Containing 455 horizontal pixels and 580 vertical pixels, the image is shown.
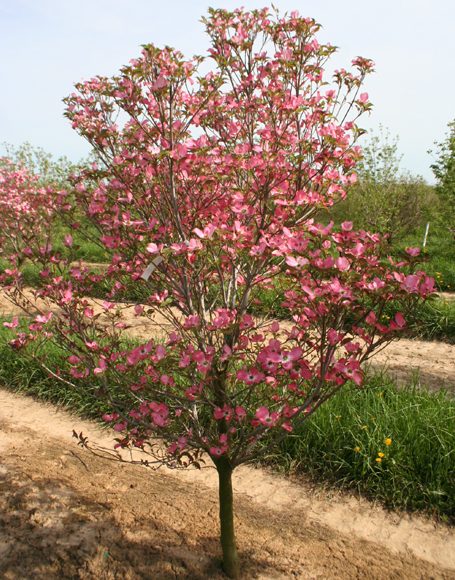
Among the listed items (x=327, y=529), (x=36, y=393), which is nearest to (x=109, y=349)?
(x=327, y=529)

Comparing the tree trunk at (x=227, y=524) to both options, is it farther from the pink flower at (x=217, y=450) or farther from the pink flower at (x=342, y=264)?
the pink flower at (x=342, y=264)

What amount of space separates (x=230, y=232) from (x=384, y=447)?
2.15 meters

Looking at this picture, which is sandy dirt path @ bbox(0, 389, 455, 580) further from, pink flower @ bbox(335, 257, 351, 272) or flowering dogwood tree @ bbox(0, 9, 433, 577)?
pink flower @ bbox(335, 257, 351, 272)

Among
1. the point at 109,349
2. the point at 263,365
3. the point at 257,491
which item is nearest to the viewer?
the point at 263,365

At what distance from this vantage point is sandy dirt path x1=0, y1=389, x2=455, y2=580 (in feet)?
8.36

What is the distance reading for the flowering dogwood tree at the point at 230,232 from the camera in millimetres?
1852

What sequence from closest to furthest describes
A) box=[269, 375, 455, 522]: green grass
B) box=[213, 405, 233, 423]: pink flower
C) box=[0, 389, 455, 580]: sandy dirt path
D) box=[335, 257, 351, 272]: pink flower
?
box=[335, 257, 351, 272]: pink flower
box=[213, 405, 233, 423]: pink flower
box=[0, 389, 455, 580]: sandy dirt path
box=[269, 375, 455, 522]: green grass

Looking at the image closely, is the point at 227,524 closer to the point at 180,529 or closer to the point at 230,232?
the point at 180,529

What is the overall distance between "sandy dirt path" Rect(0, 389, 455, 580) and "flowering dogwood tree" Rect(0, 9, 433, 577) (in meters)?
0.33

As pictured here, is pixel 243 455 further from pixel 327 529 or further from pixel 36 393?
pixel 36 393

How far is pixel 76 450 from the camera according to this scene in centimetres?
379

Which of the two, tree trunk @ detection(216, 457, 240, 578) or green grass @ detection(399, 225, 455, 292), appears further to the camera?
green grass @ detection(399, 225, 455, 292)

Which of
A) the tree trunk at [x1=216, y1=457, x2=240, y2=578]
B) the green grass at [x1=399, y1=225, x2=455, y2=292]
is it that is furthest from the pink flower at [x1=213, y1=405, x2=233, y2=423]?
the green grass at [x1=399, y1=225, x2=455, y2=292]

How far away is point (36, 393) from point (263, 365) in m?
3.64
